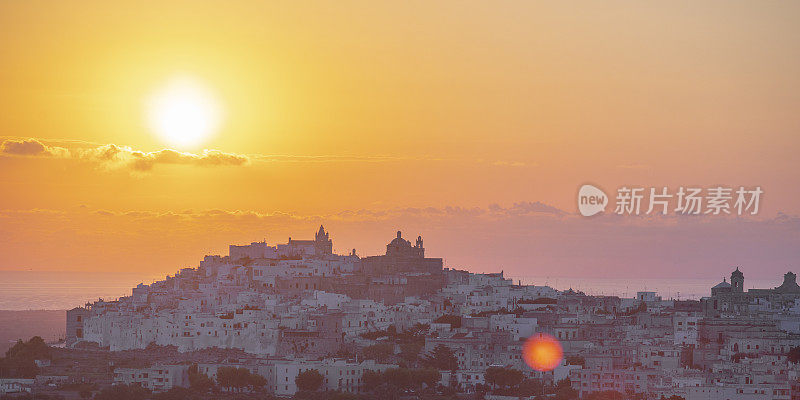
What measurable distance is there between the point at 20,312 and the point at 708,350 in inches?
3324

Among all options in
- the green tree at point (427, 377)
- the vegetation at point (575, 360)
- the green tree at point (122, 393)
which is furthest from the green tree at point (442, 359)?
the green tree at point (122, 393)

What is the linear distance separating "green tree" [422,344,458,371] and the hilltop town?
0.32 ft

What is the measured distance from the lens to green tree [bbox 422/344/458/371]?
234ft

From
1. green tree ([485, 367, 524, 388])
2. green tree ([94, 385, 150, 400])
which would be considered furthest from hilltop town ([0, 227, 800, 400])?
green tree ([94, 385, 150, 400])

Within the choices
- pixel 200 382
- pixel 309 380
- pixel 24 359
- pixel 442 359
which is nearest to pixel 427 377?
pixel 442 359

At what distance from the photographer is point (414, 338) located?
77.5 meters

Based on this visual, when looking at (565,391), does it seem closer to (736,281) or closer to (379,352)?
(379,352)

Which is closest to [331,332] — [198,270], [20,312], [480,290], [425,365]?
[425,365]

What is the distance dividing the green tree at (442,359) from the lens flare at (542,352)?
12.0ft

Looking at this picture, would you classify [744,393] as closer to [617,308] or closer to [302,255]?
[617,308]

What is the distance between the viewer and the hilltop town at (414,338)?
67.4 m

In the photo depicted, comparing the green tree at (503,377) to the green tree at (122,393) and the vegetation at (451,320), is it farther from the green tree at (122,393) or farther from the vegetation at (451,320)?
the green tree at (122,393)

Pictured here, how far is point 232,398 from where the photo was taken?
67812mm

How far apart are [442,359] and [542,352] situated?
5194 mm
